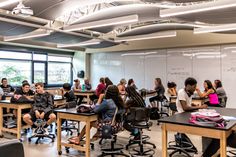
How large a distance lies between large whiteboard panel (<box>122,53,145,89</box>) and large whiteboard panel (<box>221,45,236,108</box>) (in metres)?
3.15

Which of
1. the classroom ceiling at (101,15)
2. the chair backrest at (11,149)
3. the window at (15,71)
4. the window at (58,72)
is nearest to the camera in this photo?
the chair backrest at (11,149)

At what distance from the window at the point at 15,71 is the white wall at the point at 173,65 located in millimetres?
3140

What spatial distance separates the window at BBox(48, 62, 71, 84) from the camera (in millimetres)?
10394

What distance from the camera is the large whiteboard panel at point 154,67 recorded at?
888 cm

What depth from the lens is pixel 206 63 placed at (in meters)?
7.97

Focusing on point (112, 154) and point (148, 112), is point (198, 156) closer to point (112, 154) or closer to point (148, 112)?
point (148, 112)

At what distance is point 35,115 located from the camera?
4.64 metres

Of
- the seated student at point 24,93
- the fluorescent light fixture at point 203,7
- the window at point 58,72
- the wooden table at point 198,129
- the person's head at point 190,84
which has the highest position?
the fluorescent light fixture at point 203,7

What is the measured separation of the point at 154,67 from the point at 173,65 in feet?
2.67

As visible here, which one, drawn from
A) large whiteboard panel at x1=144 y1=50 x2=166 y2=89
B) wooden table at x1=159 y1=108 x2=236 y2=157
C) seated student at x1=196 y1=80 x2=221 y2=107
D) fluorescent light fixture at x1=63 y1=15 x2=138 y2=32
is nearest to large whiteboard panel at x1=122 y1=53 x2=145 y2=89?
large whiteboard panel at x1=144 y1=50 x2=166 y2=89

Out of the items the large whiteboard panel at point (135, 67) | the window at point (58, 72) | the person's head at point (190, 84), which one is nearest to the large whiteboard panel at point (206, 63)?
the large whiteboard panel at point (135, 67)

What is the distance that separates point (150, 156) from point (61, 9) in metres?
3.64

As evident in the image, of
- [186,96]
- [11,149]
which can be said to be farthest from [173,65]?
[11,149]

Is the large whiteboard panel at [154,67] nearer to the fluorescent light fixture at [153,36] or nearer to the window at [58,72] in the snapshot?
the fluorescent light fixture at [153,36]
